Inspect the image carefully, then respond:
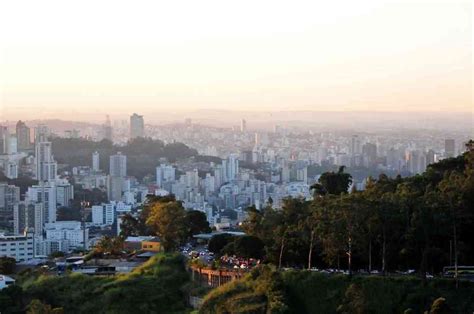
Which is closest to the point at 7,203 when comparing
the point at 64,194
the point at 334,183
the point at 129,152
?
the point at 64,194

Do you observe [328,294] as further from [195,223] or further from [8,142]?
[8,142]

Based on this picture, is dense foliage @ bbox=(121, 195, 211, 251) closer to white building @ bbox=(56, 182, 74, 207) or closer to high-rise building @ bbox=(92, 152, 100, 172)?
white building @ bbox=(56, 182, 74, 207)

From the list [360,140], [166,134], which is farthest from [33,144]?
[360,140]

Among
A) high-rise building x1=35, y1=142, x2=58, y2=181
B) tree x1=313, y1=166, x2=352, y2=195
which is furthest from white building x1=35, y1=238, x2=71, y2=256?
tree x1=313, y1=166, x2=352, y2=195

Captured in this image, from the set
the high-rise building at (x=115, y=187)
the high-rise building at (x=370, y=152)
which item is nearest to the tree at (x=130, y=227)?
the high-rise building at (x=370, y=152)

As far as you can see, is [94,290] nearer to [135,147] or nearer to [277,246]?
[277,246]

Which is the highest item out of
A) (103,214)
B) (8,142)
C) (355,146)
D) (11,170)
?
(355,146)

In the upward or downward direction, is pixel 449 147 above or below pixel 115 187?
above

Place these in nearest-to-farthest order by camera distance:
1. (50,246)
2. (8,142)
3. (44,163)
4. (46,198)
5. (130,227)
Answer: (130,227) → (50,246) → (46,198) → (44,163) → (8,142)
